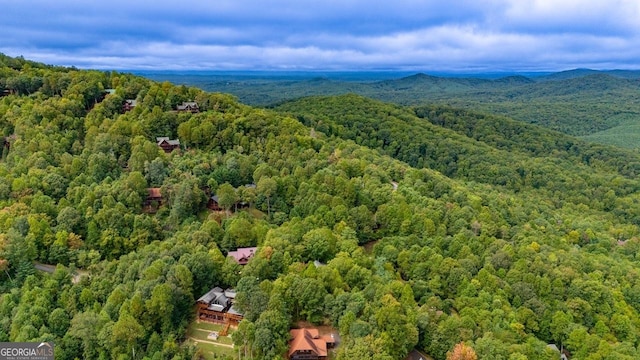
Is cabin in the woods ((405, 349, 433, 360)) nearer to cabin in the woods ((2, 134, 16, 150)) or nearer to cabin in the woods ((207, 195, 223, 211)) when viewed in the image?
cabin in the woods ((207, 195, 223, 211))

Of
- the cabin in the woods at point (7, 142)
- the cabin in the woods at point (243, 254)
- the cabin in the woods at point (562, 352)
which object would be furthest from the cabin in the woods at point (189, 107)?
the cabin in the woods at point (562, 352)

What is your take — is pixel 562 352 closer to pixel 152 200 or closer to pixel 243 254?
pixel 243 254

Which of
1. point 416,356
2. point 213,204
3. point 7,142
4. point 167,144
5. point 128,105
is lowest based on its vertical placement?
point 416,356

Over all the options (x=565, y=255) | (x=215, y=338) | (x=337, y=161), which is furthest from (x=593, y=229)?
(x=215, y=338)

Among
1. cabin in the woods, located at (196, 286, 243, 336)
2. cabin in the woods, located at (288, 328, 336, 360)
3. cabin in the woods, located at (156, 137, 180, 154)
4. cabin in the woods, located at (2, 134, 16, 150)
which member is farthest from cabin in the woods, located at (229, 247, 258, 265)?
cabin in the woods, located at (2, 134, 16, 150)

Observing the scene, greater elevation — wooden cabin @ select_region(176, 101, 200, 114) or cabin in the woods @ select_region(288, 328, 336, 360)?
wooden cabin @ select_region(176, 101, 200, 114)

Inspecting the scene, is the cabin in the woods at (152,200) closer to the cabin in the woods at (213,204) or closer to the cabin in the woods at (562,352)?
the cabin in the woods at (213,204)

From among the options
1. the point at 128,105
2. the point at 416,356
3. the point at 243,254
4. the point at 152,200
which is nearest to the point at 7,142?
the point at 128,105
